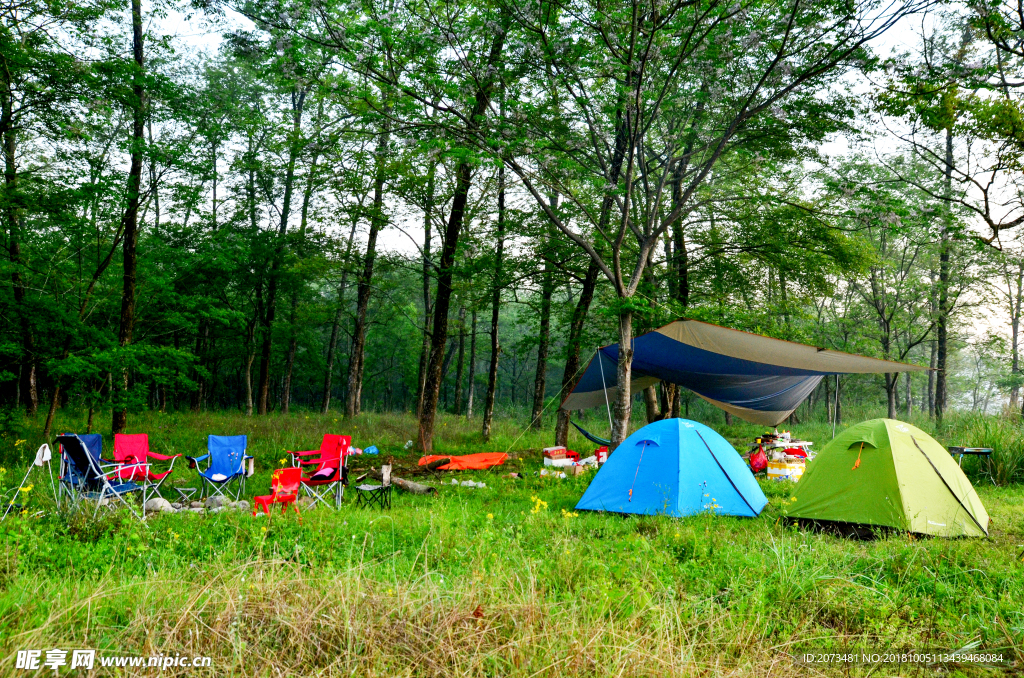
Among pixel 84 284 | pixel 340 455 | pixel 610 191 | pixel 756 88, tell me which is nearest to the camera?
pixel 340 455

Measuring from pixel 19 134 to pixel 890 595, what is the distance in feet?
36.1

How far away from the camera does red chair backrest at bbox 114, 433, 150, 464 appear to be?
18.8 ft

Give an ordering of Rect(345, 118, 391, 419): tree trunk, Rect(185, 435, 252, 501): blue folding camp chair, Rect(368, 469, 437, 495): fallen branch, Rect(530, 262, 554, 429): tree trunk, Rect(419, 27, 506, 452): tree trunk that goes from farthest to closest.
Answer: Rect(530, 262, 554, 429): tree trunk
Rect(345, 118, 391, 419): tree trunk
Rect(419, 27, 506, 452): tree trunk
Rect(368, 469, 437, 495): fallen branch
Rect(185, 435, 252, 501): blue folding camp chair

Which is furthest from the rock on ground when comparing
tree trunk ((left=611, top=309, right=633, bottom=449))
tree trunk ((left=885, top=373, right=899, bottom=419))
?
tree trunk ((left=885, top=373, right=899, bottom=419))

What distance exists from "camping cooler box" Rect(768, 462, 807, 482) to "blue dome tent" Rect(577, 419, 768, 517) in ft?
6.82

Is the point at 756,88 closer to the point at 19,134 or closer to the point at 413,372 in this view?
the point at 19,134

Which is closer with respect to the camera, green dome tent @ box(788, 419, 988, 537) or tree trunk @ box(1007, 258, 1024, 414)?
green dome tent @ box(788, 419, 988, 537)

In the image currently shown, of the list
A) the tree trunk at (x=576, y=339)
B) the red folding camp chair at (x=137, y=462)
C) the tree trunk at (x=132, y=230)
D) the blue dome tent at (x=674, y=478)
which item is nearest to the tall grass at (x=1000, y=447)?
the blue dome tent at (x=674, y=478)

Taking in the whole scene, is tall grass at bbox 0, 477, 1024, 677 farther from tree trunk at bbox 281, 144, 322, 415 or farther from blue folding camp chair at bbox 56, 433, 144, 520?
tree trunk at bbox 281, 144, 322, 415

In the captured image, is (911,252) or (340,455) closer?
(340,455)

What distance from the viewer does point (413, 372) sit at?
25.6 m

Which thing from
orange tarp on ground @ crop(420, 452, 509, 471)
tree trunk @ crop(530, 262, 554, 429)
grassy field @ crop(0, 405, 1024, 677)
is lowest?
orange tarp on ground @ crop(420, 452, 509, 471)

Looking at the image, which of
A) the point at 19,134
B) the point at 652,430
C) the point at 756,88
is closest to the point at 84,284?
the point at 19,134

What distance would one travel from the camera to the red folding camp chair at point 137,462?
17.1 feet
